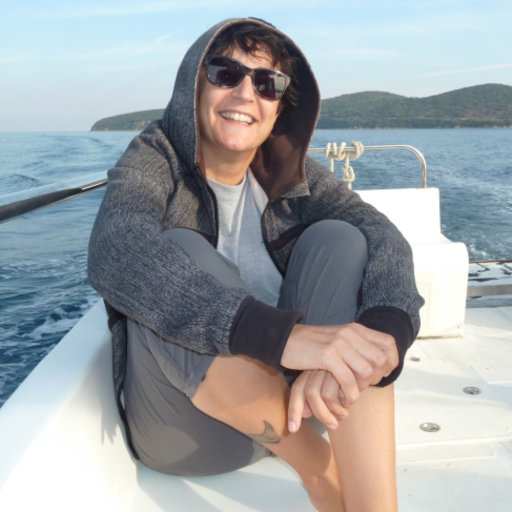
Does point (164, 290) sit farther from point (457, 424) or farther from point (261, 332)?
point (457, 424)

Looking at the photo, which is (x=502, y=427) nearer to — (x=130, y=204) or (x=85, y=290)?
(x=130, y=204)

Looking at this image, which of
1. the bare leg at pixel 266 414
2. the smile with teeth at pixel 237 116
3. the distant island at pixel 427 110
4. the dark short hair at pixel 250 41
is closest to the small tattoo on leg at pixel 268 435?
the bare leg at pixel 266 414

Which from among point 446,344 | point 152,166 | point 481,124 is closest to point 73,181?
point 152,166

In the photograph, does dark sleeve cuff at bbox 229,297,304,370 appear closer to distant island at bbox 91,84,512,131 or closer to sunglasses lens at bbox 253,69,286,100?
sunglasses lens at bbox 253,69,286,100

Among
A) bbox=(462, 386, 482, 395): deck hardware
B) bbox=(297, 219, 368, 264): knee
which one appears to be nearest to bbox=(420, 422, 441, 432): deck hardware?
bbox=(462, 386, 482, 395): deck hardware

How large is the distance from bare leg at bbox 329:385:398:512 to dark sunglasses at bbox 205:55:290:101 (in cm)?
69

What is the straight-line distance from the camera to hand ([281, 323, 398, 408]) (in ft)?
2.48

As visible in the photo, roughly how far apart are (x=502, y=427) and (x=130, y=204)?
1073mm

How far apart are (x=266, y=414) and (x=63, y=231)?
6828 mm

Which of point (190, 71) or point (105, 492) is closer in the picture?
point (105, 492)

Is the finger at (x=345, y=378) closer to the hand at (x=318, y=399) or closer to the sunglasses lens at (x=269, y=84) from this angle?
the hand at (x=318, y=399)

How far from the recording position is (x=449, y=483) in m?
1.11

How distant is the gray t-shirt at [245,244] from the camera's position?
120 cm

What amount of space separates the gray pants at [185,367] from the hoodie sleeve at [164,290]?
61 millimetres
